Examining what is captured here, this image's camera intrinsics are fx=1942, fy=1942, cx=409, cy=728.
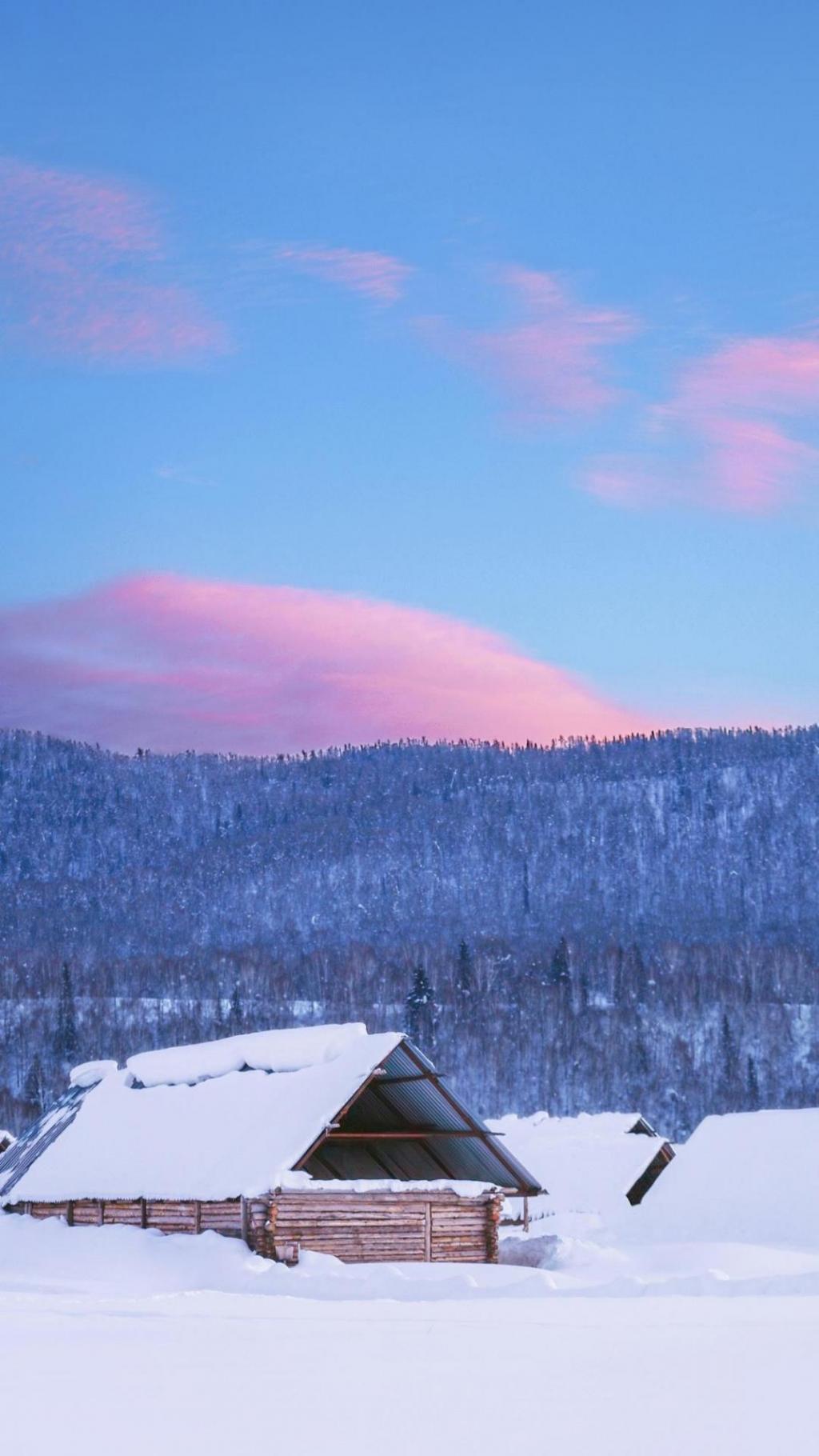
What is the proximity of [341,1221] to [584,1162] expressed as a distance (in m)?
30.3

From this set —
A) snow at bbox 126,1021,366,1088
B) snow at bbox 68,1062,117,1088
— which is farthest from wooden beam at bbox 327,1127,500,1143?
snow at bbox 68,1062,117,1088

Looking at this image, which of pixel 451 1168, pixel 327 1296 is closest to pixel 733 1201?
pixel 451 1168

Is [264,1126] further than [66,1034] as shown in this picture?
No

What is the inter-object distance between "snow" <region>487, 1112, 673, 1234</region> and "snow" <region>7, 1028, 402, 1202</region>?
22.8 metres

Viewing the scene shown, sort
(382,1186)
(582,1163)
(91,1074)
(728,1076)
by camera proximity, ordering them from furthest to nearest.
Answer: (728,1076) → (582,1163) → (91,1074) → (382,1186)

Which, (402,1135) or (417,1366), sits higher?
(417,1366)

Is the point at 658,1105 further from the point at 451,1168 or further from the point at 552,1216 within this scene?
the point at 451,1168

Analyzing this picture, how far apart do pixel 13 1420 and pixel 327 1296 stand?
1508 cm

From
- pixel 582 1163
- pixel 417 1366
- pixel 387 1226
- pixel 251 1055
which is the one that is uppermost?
pixel 251 1055

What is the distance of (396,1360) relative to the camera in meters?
17.5

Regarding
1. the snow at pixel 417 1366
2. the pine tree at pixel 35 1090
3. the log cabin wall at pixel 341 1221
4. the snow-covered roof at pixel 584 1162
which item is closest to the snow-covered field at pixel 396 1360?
the snow at pixel 417 1366

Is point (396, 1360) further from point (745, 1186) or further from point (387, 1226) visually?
point (745, 1186)

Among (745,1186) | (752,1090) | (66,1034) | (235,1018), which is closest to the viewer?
(745,1186)

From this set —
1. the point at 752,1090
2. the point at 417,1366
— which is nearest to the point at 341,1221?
the point at 417,1366
